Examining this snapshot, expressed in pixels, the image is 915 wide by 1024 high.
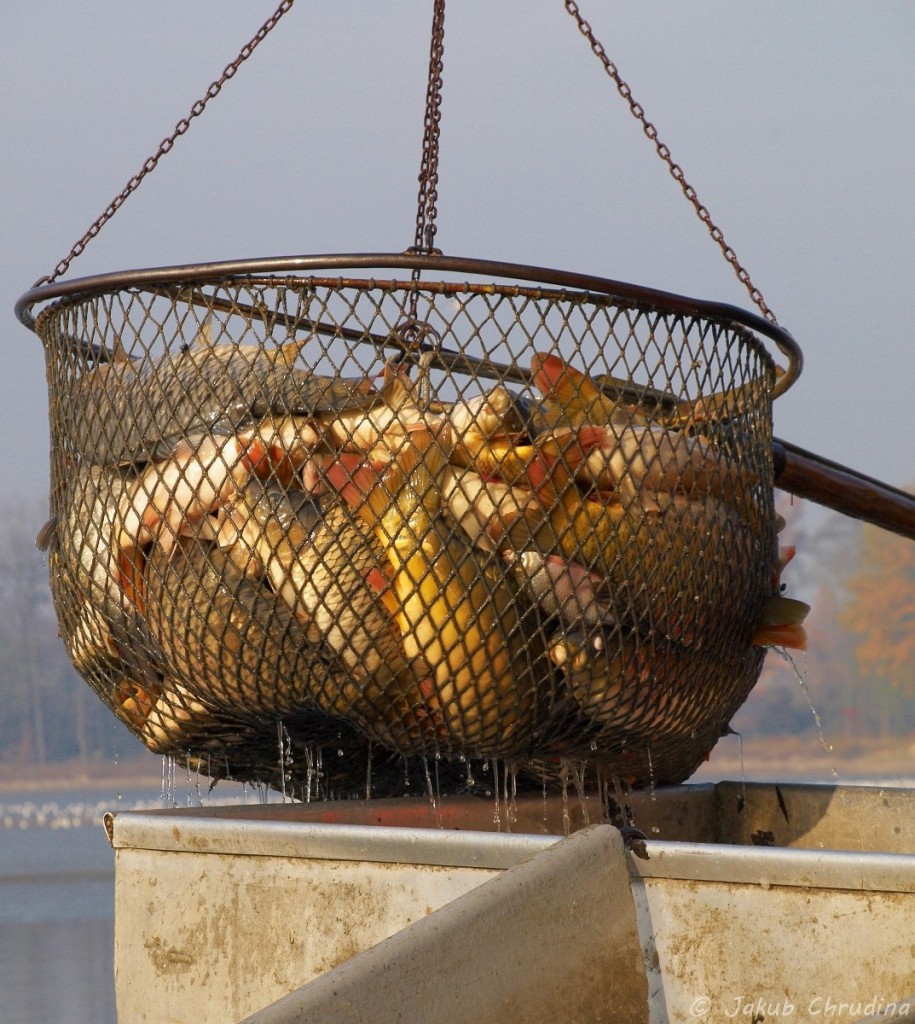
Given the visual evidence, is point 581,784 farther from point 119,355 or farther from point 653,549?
point 119,355

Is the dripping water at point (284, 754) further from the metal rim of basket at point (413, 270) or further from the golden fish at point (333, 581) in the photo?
the metal rim of basket at point (413, 270)

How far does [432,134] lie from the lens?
2643mm

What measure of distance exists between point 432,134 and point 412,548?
0.96 m

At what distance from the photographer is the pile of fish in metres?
2.11

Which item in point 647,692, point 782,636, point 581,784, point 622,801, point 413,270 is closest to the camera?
point 413,270

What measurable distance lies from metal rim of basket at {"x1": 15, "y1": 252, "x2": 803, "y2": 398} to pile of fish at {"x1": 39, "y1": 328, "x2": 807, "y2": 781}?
5.9 inches

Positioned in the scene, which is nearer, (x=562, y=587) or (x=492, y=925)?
(x=492, y=925)

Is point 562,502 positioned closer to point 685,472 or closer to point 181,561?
point 685,472

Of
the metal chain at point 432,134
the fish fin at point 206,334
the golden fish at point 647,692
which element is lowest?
the golden fish at point 647,692

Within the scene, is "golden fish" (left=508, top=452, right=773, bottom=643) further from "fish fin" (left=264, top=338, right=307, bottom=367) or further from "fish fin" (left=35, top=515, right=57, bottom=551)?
"fish fin" (left=35, top=515, right=57, bottom=551)

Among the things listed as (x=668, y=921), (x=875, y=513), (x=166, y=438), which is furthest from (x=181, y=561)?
(x=875, y=513)

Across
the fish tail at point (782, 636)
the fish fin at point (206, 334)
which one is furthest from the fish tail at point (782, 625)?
the fish fin at point (206, 334)

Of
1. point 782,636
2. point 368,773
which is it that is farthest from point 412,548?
point 368,773

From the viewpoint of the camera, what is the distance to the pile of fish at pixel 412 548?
2.11 meters
